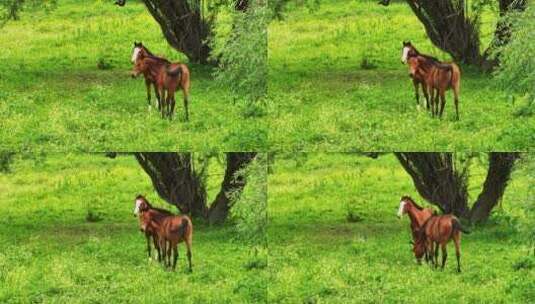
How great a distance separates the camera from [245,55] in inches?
452

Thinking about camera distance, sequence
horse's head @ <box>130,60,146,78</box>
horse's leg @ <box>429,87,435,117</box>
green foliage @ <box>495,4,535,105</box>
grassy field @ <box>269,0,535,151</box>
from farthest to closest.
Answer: horse's head @ <box>130,60,146,78</box>
horse's leg @ <box>429,87,435,117</box>
grassy field @ <box>269,0,535,151</box>
green foliage @ <box>495,4,535,105</box>

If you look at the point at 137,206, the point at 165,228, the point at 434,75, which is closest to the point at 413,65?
the point at 434,75

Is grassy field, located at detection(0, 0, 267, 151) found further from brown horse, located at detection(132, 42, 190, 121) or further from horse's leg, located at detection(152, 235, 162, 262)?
horse's leg, located at detection(152, 235, 162, 262)

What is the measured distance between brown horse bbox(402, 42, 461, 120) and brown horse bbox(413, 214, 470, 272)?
87 cm

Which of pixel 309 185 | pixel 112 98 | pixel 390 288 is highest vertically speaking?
pixel 112 98

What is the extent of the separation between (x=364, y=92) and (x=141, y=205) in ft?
6.67

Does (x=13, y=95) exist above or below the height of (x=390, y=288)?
above

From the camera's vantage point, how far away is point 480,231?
453 inches

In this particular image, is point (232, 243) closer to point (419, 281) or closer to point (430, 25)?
point (419, 281)

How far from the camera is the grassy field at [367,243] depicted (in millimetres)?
11336

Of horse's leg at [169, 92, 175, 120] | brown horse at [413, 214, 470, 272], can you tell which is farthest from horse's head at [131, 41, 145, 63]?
brown horse at [413, 214, 470, 272]

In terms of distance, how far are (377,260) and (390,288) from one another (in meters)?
0.27

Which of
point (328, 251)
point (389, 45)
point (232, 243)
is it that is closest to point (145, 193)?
point (232, 243)

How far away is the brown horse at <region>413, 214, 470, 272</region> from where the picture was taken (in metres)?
11.5
